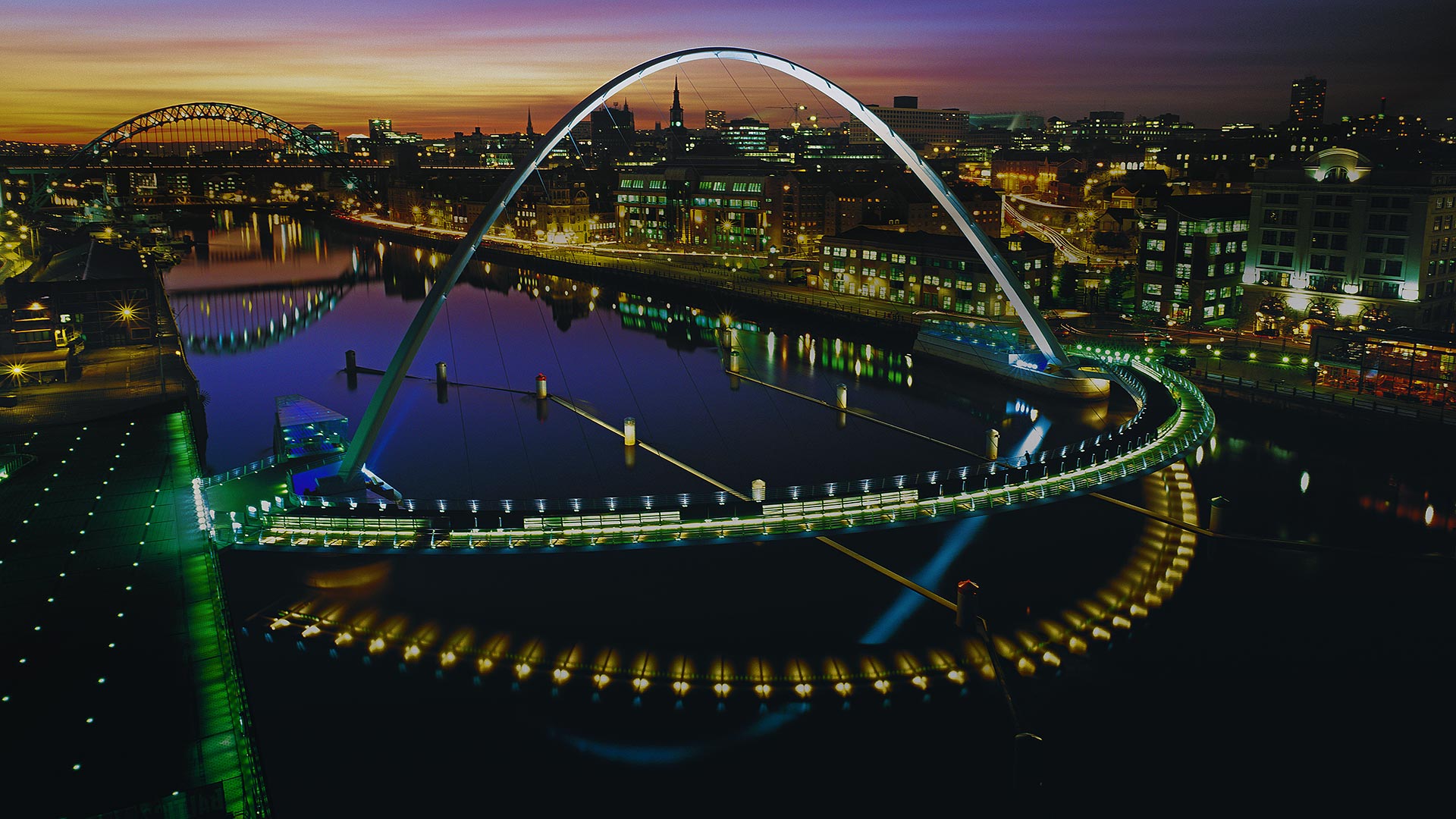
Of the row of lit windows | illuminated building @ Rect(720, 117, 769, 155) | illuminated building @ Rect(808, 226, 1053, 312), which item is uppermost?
illuminated building @ Rect(720, 117, 769, 155)

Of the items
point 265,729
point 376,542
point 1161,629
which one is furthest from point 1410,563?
point 265,729

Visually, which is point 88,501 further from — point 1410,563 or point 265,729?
point 1410,563

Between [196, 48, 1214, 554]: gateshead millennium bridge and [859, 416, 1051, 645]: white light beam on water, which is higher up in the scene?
[196, 48, 1214, 554]: gateshead millennium bridge

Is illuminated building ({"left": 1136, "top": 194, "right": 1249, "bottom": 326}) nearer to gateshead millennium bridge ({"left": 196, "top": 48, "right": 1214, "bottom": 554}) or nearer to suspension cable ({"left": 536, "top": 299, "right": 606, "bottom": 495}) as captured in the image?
gateshead millennium bridge ({"left": 196, "top": 48, "right": 1214, "bottom": 554})

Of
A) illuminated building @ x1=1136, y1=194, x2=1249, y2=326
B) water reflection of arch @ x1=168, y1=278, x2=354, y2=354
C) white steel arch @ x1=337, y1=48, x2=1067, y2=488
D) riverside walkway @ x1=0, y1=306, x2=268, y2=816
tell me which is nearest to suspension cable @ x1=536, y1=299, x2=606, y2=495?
white steel arch @ x1=337, y1=48, x2=1067, y2=488

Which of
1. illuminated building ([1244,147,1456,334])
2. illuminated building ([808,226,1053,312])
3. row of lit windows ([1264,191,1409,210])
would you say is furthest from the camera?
illuminated building ([808,226,1053,312])

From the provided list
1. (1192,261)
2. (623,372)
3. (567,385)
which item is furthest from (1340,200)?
(567,385)

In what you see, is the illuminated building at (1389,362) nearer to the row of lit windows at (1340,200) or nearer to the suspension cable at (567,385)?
the row of lit windows at (1340,200)
